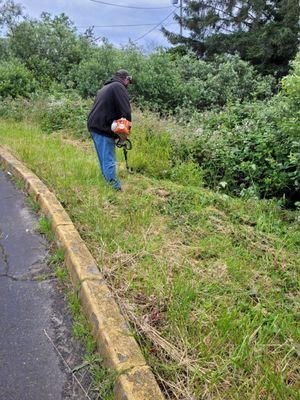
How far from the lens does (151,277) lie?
10.1 feet

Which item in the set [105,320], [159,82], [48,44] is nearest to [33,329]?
[105,320]

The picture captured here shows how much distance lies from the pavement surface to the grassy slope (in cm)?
44

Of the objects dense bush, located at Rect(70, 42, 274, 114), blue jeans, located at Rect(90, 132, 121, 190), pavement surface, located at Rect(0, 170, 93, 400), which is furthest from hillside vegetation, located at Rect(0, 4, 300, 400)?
dense bush, located at Rect(70, 42, 274, 114)

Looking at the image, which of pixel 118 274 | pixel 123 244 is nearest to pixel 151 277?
pixel 118 274

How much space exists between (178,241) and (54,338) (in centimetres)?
164

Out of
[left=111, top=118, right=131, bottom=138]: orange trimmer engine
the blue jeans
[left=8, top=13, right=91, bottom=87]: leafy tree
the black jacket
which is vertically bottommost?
the blue jeans

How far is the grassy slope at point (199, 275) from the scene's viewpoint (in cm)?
227

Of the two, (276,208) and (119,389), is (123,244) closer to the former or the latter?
(119,389)

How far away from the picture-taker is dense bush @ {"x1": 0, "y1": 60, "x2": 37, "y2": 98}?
11.7 metres

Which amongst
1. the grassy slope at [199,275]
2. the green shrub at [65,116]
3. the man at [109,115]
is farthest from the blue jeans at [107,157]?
the green shrub at [65,116]

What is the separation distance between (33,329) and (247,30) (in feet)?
92.2

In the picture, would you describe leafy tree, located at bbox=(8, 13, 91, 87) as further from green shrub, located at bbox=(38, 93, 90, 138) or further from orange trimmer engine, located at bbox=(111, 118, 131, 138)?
orange trimmer engine, located at bbox=(111, 118, 131, 138)

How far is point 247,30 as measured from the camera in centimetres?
2664

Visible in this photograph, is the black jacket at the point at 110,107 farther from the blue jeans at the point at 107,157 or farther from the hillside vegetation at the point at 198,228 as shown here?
the hillside vegetation at the point at 198,228
